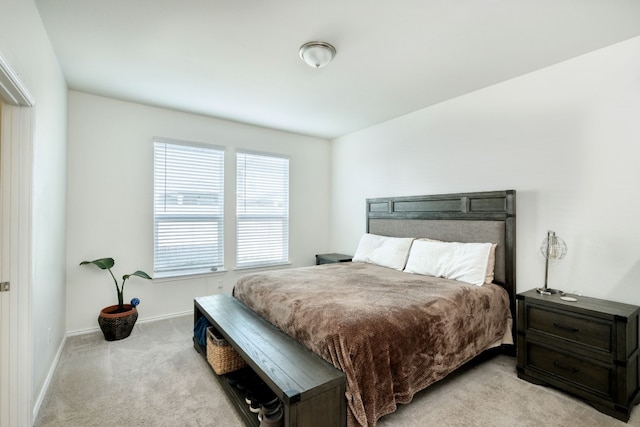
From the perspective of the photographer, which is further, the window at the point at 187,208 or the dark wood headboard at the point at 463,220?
the window at the point at 187,208

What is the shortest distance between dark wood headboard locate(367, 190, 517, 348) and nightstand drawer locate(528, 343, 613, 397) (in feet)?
1.58

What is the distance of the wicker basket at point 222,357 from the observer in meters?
2.29

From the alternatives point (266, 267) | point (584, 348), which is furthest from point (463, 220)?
point (266, 267)

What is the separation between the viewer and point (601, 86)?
2.40 m

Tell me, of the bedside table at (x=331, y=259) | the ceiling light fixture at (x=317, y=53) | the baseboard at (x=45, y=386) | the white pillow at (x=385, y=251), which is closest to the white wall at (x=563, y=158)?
the white pillow at (x=385, y=251)

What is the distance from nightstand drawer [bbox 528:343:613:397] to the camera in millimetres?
2010

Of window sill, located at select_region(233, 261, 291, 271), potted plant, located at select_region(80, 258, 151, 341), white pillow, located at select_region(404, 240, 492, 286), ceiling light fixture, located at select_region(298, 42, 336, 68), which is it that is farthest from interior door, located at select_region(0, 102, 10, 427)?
white pillow, located at select_region(404, 240, 492, 286)

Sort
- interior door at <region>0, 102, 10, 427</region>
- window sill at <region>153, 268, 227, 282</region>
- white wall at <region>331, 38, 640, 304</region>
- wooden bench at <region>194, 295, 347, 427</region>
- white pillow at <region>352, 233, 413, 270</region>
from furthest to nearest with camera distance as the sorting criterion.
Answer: window sill at <region>153, 268, 227, 282</region> < white pillow at <region>352, 233, 413, 270</region> < white wall at <region>331, 38, 640, 304</region> < interior door at <region>0, 102, 10, 427</region> < wooden bench at <region>194, 295, 347, 427</region>

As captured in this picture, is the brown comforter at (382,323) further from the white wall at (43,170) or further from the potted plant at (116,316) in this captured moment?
the white wall at (43,170)

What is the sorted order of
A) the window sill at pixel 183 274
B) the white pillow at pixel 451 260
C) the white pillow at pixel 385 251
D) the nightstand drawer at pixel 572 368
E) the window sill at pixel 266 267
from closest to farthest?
the nightstand drawer at pixel 572 368 < the white pillow at pixel 451 260 < the white pillow at pixel 385 251 < the window sill at pixel 183 274 < the window sill at pixel 266 267

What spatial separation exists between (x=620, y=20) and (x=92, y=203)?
499 cm

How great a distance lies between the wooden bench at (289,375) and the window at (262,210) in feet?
6.96

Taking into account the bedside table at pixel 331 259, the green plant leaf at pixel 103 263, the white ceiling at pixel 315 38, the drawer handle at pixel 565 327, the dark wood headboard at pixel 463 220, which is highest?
the white ceiling at pixel 315 38

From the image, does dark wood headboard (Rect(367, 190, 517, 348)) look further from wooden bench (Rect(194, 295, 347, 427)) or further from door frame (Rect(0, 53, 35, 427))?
door frame (Rect(0, 53, 35, 427))
